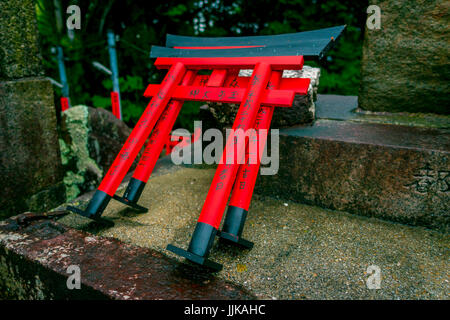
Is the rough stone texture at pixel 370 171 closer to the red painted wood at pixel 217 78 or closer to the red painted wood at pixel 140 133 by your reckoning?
the red painted wood at pixel 217 78

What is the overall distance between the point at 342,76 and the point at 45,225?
4571mm

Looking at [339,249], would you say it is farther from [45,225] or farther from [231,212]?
[45,225]

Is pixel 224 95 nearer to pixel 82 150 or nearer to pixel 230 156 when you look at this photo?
pixel 230 156

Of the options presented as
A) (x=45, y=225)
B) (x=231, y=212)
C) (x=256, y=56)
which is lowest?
(x=45, y=225)

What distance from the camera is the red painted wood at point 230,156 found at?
1447 mm

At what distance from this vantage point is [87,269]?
1.50m

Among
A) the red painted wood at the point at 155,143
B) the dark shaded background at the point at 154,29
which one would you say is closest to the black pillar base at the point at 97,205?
the red painted wood at the point at 155,143

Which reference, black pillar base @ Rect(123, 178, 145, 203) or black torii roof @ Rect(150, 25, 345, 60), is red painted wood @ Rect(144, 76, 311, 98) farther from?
black pillar base @ Rect(123, 178, 145, 203)

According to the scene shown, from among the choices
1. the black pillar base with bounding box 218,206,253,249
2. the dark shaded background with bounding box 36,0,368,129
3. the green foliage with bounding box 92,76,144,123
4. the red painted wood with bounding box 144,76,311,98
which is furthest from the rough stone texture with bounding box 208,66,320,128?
the green foliage with bounding box 92,76,144,123

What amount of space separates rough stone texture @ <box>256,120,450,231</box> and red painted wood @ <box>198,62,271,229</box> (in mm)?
614

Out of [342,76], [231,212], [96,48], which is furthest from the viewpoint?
[96,48]

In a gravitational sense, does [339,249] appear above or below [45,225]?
below

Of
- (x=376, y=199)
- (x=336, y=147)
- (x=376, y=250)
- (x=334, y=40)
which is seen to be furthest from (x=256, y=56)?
(x=376, y=250)

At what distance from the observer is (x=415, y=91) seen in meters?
2.51
